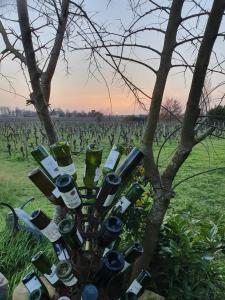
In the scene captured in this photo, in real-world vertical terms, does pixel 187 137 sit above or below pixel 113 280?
above

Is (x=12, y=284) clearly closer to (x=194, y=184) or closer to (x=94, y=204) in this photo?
(x=94, y=204)

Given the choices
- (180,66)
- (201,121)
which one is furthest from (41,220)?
(180,66)

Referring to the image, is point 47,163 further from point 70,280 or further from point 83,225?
point 70,280

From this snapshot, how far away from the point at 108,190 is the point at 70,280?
0.34 metres

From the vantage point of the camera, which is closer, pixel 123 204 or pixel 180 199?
pixel 123 204

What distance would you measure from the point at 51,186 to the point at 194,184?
697 centimetres

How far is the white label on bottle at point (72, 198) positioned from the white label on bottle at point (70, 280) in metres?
0.25

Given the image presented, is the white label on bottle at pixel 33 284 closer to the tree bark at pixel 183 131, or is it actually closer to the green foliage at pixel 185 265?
the tree bark at pixel 183 131

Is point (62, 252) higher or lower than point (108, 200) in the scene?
lower

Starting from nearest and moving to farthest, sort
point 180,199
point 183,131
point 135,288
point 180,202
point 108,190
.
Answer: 1. point 108,190
2. point 135,288
3. point 183,131
4. point 180,202
5. point 180,199

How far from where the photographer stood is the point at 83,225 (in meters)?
1.43

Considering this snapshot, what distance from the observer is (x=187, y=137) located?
6.18 ft

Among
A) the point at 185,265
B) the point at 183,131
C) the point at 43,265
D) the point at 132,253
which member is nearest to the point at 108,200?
the point at 132,253

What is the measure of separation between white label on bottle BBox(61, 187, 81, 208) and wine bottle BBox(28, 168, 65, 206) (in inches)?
5.0
